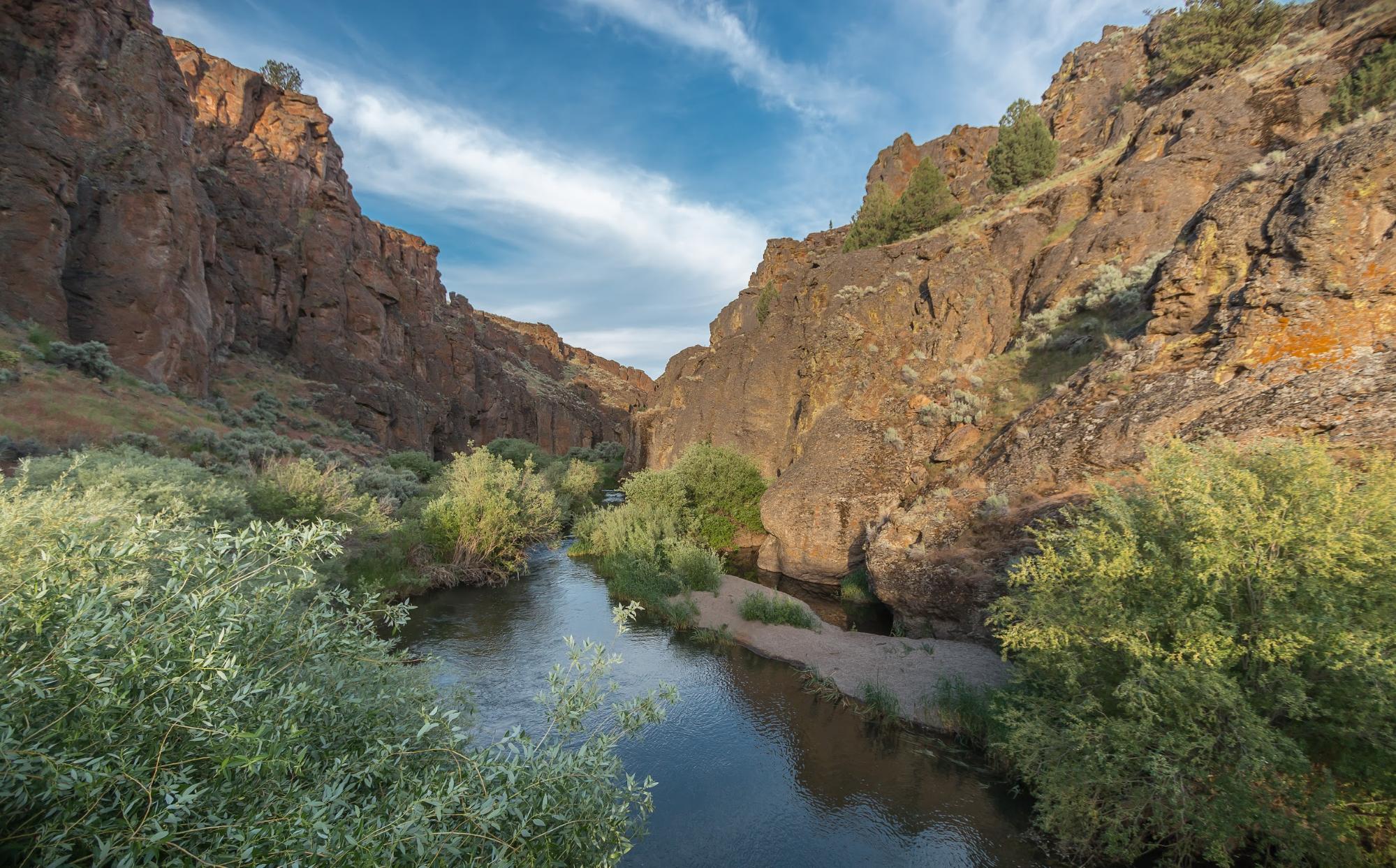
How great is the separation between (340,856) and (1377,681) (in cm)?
833

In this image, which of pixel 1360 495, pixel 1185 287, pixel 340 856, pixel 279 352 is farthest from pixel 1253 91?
pixel 279 352

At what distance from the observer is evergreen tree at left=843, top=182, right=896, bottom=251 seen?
37.1 metres

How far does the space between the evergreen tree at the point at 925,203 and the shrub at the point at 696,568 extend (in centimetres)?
2713

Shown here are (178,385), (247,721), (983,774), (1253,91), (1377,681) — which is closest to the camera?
(247,721)

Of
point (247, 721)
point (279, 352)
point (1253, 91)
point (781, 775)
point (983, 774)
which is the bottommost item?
point (781, 775)

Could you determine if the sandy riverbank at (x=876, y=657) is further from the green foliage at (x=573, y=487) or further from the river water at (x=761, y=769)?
the green foliage at (x=573, y=487)

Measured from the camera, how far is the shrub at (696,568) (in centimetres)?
1881

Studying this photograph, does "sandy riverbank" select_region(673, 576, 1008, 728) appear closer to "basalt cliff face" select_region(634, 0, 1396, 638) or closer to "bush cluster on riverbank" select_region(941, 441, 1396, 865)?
"basalt cliff face" select_region(634, 0, 1396, 638)

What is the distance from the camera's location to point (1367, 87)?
16.1 meters

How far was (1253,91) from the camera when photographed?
755 inches

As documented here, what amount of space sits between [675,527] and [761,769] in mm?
15263

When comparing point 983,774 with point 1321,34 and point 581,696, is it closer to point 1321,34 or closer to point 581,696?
point 581,696

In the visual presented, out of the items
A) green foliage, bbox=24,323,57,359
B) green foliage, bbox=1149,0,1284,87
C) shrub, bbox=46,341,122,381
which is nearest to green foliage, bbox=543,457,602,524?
shrub, bbox=46,341,122,381

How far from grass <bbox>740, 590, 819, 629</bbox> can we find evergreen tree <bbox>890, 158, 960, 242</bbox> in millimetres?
28784
